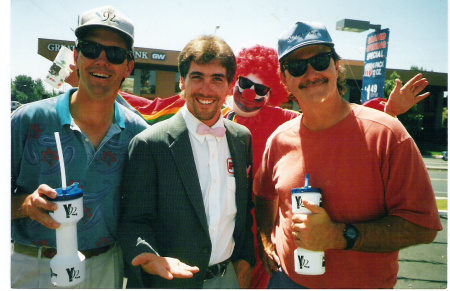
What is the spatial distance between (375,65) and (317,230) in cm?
509

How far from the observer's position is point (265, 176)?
2.22 m

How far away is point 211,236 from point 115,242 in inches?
26.1

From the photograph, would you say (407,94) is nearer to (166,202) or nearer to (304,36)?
(304,36)

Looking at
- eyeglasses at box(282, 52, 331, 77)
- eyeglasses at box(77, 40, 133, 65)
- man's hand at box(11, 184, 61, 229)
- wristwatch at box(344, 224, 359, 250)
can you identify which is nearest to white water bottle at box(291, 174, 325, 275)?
wristwatch at box(344, 224, 359, 250)

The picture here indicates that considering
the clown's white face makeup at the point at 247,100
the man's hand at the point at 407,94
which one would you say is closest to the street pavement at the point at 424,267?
the man's hand at the point at 407,94

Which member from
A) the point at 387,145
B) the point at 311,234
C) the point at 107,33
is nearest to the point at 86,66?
A: the point at 107,33

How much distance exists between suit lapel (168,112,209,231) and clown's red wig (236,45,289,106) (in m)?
1.80

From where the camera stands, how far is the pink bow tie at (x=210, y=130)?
1.92 meters

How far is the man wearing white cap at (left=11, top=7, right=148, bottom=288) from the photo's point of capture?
184 cm

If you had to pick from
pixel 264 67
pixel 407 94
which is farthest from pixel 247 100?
pixel 407 94

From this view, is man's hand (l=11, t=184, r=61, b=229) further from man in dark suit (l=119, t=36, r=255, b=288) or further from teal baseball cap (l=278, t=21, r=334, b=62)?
teal baseball cap (l=278, t=21, r=334, b=62)

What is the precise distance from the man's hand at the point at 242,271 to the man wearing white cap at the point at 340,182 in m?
0.14

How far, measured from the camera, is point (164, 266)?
62.7 inches

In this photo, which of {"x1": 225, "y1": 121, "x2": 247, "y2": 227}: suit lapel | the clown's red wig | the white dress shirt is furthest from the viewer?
the clown's red wig
